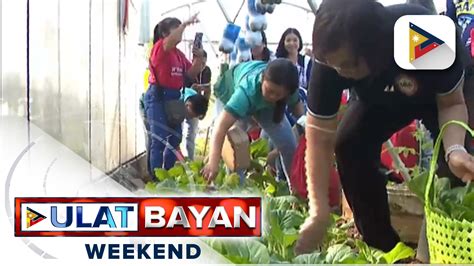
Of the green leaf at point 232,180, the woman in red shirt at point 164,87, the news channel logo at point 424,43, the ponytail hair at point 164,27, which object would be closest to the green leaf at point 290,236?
the green leaf at point 232,180

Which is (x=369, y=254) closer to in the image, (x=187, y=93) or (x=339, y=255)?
(x=339, y=255)

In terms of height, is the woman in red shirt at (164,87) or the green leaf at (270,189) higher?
the woman in red shirt at (164,87)

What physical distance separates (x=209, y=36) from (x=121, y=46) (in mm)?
319

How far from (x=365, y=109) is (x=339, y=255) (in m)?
0.53

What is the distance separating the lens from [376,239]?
272cm

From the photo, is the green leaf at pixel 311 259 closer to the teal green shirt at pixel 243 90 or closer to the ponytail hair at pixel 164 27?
→ the teal green shirt at pixel 243 90

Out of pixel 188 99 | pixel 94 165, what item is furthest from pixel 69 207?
pixel 188 99

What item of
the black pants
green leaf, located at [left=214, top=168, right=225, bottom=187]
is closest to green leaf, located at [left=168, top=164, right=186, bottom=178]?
green leaf, located at [left=214, top=168, right=225, bottom=187]

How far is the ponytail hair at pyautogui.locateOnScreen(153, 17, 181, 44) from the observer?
2633 mm

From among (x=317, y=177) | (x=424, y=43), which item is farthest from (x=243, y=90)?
(x=424, y=43)

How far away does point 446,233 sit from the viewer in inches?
104

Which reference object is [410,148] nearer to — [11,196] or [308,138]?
[308,138]

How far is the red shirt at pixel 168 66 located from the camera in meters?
2.66

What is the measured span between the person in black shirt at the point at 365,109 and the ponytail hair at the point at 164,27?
487 mm
